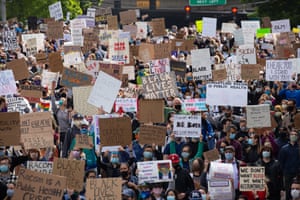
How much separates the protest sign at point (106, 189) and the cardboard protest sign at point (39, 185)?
416mm

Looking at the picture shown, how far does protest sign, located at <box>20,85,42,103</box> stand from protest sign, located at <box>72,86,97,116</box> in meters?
1.95

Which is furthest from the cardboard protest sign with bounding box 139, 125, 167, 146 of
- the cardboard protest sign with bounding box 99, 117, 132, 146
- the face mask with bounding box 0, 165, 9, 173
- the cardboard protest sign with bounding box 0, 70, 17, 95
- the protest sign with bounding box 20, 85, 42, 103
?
the cardboard protest sign with bounding box 0, 70, 17, 95

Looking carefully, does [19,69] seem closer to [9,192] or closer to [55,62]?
[55,62]

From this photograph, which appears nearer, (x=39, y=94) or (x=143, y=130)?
(x=143, y=130)

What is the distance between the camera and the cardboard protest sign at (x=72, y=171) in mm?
15523

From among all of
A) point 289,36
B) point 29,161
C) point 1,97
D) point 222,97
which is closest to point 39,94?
point 1,97

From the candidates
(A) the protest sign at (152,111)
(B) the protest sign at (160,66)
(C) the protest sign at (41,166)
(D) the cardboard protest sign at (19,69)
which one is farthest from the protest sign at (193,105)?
(C) the protest sign at (41,166)

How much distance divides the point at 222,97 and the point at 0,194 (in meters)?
6.35

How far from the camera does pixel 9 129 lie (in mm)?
16766

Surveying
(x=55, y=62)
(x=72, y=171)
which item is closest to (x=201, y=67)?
(x=55, y=62)

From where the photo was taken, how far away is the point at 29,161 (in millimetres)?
15805

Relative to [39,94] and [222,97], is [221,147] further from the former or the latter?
[39,94]

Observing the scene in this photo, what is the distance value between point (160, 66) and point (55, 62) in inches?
90.4

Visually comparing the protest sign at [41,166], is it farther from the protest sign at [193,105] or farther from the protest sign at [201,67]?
the protest sign at [201,67]
